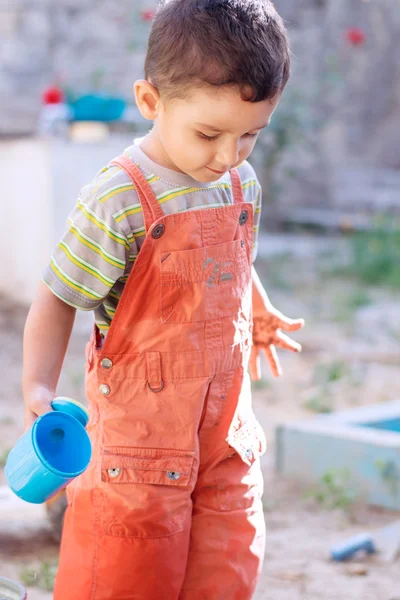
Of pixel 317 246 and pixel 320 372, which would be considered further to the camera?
pixel 317 246

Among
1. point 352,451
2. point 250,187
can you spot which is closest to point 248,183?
point 250,187

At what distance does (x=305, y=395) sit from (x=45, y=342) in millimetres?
2918

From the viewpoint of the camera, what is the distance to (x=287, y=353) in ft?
16.7

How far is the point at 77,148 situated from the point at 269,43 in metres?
3.61

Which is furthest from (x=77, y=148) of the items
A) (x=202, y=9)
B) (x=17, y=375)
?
(x=202, y=9)

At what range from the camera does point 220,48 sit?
1.53m

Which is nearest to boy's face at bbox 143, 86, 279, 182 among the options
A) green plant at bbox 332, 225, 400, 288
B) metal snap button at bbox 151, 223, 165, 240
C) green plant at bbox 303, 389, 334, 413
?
metal snap button at bbox 151, 223, 165, 240

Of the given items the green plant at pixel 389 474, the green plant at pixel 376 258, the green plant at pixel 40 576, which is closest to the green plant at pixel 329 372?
the green plant at pixel 389 474

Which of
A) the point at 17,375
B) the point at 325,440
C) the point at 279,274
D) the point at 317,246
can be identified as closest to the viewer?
the point at 325,440

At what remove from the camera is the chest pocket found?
169 centimetres

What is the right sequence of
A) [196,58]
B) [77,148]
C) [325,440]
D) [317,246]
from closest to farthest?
[196,58] < [325,440] < [77,148] < [317,246]

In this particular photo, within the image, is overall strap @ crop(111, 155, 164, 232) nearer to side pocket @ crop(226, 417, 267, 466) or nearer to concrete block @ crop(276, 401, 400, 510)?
side pocket @ crop(226, 417, 267, 466)

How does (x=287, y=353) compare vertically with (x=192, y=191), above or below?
below

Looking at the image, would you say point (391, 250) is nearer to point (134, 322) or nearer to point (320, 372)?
point (320, 372)
